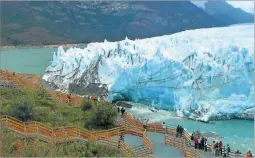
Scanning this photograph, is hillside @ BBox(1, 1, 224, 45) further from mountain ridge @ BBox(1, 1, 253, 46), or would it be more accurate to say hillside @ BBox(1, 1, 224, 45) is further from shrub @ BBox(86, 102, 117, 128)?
shrub @ BBox(86, 102, 117, 128)

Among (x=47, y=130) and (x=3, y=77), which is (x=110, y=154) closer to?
(x=47, y=130)

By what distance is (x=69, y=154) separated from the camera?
10969 millimetres

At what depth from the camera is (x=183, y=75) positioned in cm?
2178

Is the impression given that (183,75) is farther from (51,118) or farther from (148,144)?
(148,144)

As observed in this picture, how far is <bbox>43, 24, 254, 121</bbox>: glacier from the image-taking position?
20.7 metres

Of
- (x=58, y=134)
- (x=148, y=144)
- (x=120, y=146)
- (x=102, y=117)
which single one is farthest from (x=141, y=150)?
(x=102, y=117)

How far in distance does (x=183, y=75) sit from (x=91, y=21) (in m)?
76.8

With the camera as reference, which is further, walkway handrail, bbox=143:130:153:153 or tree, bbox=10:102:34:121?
tree, bbox=10:102:34:121

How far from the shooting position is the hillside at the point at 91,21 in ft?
281

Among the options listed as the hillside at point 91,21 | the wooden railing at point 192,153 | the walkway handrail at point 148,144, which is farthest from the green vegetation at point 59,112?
the hillside at point 91,21

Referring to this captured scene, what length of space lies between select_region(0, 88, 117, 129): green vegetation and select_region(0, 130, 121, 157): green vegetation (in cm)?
181

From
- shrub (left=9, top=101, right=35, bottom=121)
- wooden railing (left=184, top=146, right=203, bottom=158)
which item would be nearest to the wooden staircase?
wooden railing (left=184, top=146, right=203, bottom=158)

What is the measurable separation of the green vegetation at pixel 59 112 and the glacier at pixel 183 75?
6579mm

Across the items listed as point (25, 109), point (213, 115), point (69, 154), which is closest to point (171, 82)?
point (213, 115)
